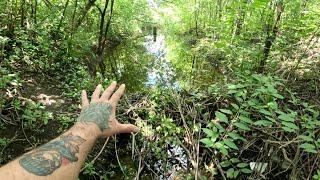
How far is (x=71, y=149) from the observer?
210 cm

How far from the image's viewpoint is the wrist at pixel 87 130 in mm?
2228

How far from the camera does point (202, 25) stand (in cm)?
1427

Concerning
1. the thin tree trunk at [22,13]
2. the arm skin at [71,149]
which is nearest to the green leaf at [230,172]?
the arm skin at [71,149]

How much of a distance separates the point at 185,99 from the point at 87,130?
200cm

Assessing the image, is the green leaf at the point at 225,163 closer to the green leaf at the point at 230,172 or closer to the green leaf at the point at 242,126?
the green leaf at the point at 230,172

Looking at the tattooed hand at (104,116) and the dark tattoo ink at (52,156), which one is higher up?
the tattooed hand at (104,116)

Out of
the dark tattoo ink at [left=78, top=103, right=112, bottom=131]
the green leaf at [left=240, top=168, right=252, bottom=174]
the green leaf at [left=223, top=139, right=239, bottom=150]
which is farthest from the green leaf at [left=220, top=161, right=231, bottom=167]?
the dark tattoo ink at [left=78, top=103, right=112, bottom=131]

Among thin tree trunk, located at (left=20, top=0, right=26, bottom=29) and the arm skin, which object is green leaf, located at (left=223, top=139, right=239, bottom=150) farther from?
thin tree trunk, located at (left=20, top=0, right=26, bottom=29)

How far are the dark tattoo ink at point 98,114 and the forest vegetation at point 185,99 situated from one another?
33.3 inches

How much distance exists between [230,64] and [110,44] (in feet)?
18.7

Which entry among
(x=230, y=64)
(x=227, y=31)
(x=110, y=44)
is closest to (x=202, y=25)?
(x=110, y=44)

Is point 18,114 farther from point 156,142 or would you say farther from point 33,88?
point 156,142

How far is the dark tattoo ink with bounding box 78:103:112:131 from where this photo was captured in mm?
2346

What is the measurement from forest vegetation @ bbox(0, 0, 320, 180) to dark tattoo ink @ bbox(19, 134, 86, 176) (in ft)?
3.67
